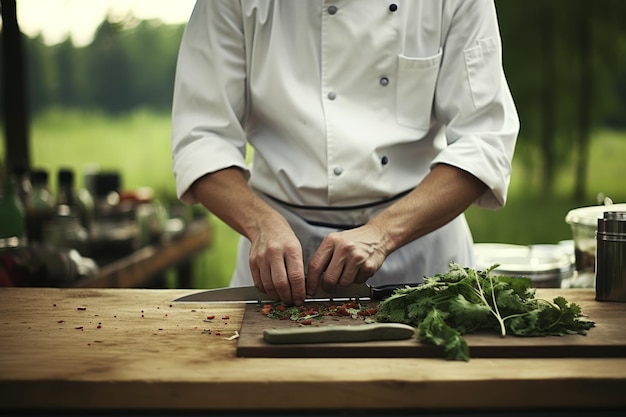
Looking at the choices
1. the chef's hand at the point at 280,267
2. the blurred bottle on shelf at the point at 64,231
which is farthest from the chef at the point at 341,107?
the blurred bottle on shelf at the point at 64,231

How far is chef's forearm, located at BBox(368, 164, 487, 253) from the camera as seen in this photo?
5.76ft

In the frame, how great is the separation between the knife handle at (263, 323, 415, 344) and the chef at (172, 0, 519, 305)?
19.0 inches

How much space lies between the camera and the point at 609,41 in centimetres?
687

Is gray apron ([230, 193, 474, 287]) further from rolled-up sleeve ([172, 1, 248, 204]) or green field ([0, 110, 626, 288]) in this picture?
green field ([0, 110, 626, 288])

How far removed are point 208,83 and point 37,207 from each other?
4.87 ft

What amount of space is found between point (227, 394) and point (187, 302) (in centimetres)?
56

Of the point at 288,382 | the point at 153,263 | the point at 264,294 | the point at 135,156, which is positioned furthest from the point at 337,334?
the point at 135,156

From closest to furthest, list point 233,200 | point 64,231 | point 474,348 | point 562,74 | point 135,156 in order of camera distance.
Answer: point 474,348 → point 233,200 → point 64,231 → point 135,156 → point 562,74

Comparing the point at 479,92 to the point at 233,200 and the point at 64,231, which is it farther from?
the point at 64,231

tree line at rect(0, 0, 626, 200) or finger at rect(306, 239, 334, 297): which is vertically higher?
tree line at rect(0, 0, 626, 200)

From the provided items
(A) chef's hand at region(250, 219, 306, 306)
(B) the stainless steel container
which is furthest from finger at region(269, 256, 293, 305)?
(B) the stainless steel container

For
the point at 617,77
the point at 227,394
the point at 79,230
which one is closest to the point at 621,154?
the point at 617,77

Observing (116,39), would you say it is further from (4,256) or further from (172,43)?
(4,256)

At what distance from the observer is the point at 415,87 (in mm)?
1934
